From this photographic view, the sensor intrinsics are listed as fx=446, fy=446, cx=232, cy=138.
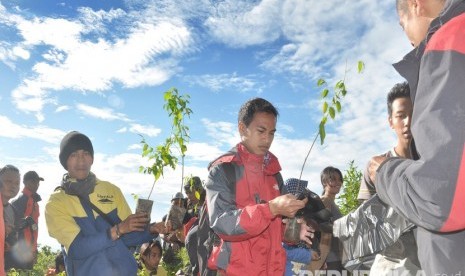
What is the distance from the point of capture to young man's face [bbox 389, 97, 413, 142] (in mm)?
3332

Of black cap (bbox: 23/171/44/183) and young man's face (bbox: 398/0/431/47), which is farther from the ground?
black cap (bbox: 23/171/44/183)

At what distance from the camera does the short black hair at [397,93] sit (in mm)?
3435

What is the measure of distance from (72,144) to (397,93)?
10.3 ft

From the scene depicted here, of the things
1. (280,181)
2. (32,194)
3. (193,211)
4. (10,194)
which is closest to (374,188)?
(280,181)

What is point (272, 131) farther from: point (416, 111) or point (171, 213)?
point (416, 111)

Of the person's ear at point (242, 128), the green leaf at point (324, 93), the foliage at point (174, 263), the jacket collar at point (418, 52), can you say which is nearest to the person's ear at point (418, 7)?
the jacket collar at point (418, 52)

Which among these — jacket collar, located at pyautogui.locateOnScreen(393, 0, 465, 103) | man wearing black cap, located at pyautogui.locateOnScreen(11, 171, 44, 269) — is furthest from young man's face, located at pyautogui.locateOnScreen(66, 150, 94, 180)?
→ man wearing black cap, located at pyautogui.locateOnScreen(11, 171, 44, 269)

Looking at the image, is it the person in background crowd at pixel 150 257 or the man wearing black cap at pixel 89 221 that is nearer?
the man wearing black cap at pixel 89 221

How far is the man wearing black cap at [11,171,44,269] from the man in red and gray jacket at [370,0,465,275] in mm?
8391

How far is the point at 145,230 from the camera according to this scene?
450 centimetres

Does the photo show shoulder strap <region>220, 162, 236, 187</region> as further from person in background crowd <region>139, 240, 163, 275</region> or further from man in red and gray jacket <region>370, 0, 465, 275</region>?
person in background crowd <region>139, 240, 163, 275</region>

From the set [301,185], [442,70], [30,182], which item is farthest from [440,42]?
[30,182]

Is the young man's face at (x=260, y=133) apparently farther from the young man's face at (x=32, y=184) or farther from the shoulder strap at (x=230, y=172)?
the young man's face at (x=32, y=184)

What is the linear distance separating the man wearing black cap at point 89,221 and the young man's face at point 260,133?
3.89 feet
